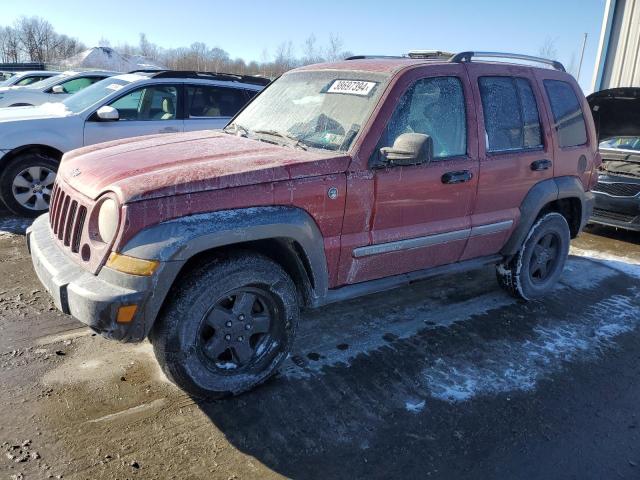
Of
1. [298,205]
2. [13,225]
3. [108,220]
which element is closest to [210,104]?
[13,225]

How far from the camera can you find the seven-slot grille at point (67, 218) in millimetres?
2971

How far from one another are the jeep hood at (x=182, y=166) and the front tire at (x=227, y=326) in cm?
46

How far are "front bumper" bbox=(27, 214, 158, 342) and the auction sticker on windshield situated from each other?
1897 mm

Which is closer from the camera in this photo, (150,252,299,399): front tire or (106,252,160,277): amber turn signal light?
(106,252,160,277): amber turn signal light

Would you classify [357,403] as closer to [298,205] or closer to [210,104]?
[298,205]

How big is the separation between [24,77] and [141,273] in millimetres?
16480

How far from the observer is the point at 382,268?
366 centimetres

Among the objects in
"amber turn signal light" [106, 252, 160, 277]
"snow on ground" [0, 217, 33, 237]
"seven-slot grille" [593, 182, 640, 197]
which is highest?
"amber turn signal light" [106, 252, 160, 277]

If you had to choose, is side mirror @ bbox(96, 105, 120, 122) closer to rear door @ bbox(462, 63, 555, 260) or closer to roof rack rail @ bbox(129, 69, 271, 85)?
roof rack rail @ bbox(129, 69, 271, 85)

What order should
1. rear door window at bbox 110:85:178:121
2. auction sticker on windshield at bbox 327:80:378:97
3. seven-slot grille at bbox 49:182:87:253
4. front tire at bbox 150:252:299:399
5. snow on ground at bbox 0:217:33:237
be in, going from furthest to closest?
1. rear door window at bbox 110:85:178:121
2. snow on ground at bbox 0:217:33:237
3. auction sticker on windshield at bbox 327:80:378:97
4. seven-slot grille at bbox 49:182:87:253
5. front tire at bbox 150:252:299:399

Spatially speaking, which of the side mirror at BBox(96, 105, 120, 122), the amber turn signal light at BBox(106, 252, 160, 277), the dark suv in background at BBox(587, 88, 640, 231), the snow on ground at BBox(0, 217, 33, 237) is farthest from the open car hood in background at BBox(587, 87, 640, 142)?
the snow on ground at BBox(0, 217, 33, 237)

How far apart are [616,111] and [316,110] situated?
197 inches

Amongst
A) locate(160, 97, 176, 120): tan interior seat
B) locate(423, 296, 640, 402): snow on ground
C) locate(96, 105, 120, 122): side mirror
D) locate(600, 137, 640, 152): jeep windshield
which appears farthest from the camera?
locate(600, 137, 640, 152): jeep windshield

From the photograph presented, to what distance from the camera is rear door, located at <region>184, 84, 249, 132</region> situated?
7.17m
